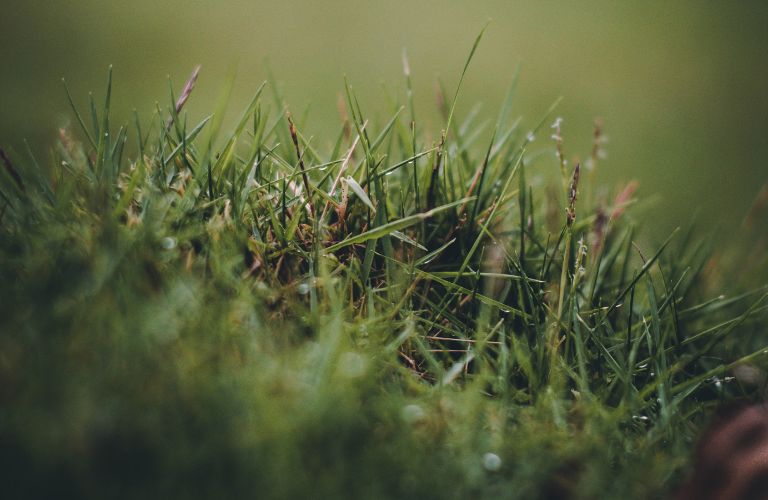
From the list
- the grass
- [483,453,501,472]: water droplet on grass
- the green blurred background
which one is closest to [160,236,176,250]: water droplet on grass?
the grass

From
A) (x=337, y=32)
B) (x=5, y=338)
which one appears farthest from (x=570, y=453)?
(x=337, y=32)

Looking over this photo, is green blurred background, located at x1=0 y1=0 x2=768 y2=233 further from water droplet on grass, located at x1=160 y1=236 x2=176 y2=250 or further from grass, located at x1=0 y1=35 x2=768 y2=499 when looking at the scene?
water droplet on grass, located at x1=160 y1=236 x2=176 y2=250

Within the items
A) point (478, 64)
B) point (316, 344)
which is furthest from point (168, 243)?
point (478, 64)

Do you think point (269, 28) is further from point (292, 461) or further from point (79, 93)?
point (292, 461)

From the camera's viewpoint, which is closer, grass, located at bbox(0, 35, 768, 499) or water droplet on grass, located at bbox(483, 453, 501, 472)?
grass, located at bbox(0, 35, 768, 499)

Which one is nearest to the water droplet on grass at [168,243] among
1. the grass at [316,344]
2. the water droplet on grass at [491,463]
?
the grass at [316,344]

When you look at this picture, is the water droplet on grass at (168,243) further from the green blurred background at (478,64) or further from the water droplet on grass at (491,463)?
the green blurred background at (478,64)
